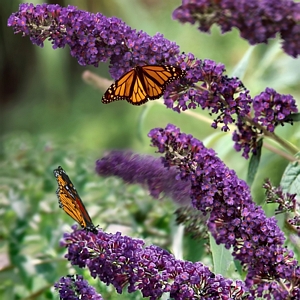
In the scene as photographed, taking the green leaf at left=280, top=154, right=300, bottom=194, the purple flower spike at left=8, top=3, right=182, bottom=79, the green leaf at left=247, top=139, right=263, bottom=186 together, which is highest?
the purple flower spike at left=8, top=3, right=182, bottom=79

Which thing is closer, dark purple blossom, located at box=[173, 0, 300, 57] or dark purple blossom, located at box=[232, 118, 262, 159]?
dark purple blossom, located at box=[173, 0, 300, 57]

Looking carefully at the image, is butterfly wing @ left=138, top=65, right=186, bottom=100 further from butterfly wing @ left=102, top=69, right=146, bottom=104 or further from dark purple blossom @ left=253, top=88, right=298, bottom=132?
dark purple blossom @ left=253, top=88, right=298, bottom=132

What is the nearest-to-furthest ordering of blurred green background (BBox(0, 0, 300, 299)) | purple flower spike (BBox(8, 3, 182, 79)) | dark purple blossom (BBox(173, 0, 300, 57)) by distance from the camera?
dark purple blossom (BBox(173, 0, 300, 57)) < purple flower spike (BBox(8, 3, 182, 79)) < blurred green background (BBox(0, 0, 300, 299))

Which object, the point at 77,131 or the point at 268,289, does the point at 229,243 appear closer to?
the point at 268,289

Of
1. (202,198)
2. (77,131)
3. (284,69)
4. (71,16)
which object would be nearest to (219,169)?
(202,198)

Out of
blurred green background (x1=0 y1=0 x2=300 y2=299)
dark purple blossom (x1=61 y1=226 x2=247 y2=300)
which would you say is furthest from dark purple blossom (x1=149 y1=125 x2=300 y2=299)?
blurred green background (x1=0 y1=0 x2=300 y2=299)

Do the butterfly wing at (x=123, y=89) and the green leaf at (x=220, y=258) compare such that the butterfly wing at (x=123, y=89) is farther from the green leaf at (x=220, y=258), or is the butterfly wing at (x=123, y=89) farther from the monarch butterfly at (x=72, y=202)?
the green leaf at (x=220, y=258)
